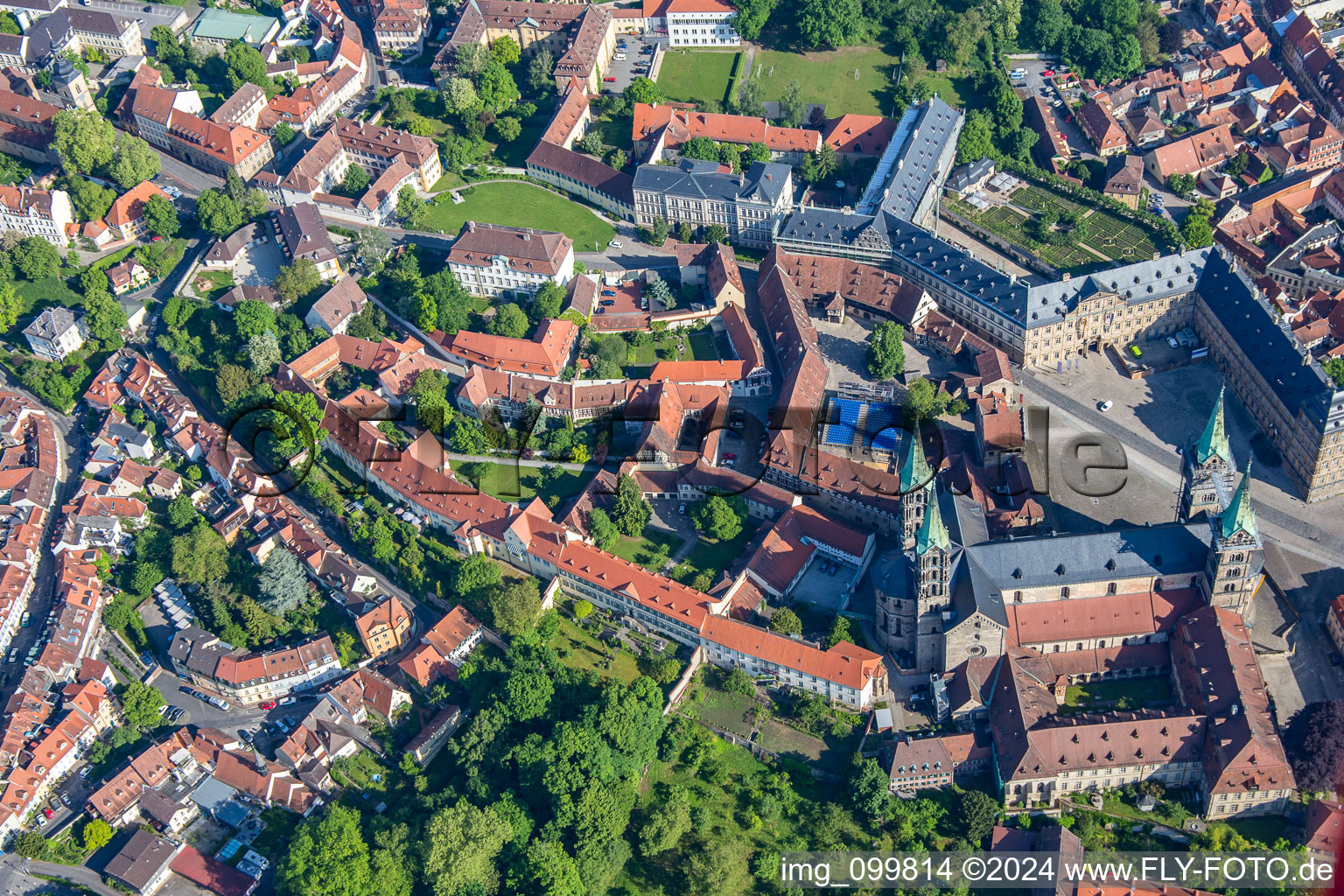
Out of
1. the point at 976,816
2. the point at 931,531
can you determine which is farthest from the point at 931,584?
the point at 976,816

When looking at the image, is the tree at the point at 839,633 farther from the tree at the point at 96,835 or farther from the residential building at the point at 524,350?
the tree at the point at 96,835

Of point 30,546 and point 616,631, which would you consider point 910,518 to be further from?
point 30,546

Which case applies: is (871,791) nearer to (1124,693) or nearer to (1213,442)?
(1124,693)

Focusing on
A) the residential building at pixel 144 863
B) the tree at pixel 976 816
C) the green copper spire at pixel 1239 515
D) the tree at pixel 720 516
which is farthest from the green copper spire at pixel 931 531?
the residential building at pixel 144 863

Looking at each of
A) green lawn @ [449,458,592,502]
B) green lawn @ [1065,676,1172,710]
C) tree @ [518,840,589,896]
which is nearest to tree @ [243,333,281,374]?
green lawn @ [449,458,592,502]

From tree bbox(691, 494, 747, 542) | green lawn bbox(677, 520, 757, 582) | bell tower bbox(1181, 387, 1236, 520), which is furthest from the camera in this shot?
tree bbox(691, 494, 747, 542)

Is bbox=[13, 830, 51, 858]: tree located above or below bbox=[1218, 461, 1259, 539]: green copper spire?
below

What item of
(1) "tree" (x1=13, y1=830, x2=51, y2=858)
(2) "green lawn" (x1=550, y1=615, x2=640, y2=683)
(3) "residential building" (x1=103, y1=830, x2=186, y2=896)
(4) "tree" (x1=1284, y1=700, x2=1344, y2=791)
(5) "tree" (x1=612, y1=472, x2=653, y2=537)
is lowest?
(1) "tree" (x1=13, y1=830, x2=51, y2=858)

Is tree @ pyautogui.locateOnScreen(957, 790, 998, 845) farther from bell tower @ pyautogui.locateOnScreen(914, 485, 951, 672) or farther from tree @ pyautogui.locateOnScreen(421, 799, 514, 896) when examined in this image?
tree @ pyautogui.locateOnScreen(421, 799, 514, 896)
